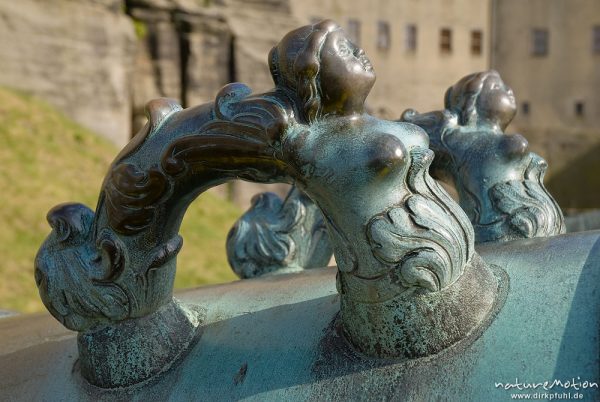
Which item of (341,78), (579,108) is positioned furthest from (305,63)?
(579,108)

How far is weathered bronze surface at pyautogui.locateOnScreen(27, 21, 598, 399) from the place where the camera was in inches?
40.1

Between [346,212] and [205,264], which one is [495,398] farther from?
[205,264]

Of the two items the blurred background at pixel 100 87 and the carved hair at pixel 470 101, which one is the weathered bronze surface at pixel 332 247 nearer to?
the carved hair at pixel 470 101

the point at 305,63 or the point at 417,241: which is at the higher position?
the point at 305,63

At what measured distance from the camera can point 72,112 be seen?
504 inches

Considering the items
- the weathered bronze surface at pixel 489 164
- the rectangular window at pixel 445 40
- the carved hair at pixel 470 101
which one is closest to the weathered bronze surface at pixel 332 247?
the weathered bronze surface at pixel 489 164

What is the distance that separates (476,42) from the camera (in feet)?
93.0

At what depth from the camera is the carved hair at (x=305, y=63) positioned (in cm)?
103

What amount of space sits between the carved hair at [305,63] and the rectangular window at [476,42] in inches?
1106

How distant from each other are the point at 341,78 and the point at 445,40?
27478 mm

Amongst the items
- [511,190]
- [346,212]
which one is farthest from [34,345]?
[511,190]

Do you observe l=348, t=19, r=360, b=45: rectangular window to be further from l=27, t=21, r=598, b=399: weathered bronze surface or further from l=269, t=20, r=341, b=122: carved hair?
l=269, t=20, r=341, b=122: carved hair

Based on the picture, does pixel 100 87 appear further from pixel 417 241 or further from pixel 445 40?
pixel 445 40

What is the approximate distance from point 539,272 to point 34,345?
2.82 ft
